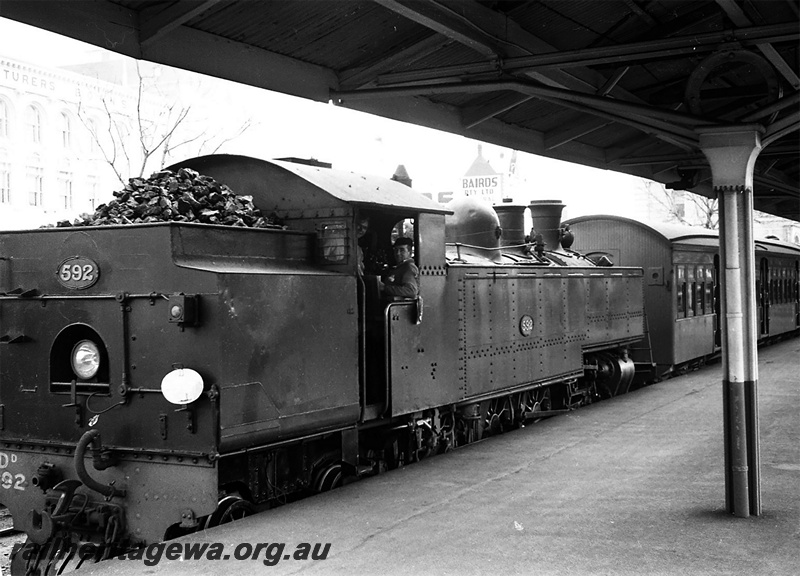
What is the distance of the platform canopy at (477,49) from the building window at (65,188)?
12.1 meters

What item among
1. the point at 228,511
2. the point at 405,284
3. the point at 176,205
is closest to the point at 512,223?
the point at 405,284

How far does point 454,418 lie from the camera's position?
9500 millimetres

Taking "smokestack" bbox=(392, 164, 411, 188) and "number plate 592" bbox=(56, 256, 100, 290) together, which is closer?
"number plate 592" bbox=(56, 256, 100, 290)

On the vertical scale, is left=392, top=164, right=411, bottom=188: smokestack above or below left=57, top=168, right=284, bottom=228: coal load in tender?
above

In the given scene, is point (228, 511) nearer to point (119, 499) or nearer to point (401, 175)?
point (119, 499)

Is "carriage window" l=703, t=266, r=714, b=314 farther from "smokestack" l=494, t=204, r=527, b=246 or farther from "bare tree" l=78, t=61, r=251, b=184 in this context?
"bare tree" l=78, t=61, r=251, b=184

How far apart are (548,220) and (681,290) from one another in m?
4.20

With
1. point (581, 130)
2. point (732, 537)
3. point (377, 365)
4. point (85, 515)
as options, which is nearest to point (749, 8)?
point (581, 130)

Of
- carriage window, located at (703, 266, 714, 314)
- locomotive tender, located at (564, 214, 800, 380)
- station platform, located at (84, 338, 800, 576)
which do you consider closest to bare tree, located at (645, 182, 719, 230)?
carriage window, located at (703, 266, 714, 314)

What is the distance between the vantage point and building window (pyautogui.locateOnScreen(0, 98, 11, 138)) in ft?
50.0

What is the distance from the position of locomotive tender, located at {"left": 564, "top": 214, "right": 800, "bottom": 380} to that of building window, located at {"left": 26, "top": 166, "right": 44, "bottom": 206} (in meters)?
10.6

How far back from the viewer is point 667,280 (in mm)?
16016

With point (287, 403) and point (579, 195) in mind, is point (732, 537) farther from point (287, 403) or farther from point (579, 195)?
point (579, 195)

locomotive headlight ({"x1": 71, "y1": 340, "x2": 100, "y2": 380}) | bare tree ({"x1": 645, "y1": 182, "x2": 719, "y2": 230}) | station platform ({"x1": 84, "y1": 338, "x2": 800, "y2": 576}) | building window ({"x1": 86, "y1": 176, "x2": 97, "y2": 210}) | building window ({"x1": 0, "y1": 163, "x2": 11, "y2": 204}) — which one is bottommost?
station platform ({"x1": 84, "y1": 338, "x2": 800, "y2": 576})
